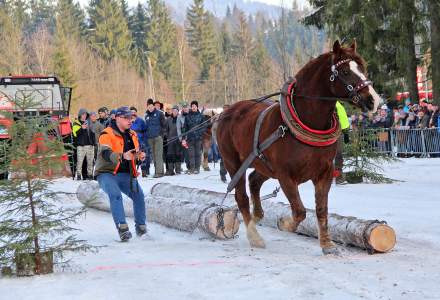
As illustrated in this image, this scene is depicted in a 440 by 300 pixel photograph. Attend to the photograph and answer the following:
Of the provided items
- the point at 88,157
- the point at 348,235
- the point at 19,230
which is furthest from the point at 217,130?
the point at 88,157

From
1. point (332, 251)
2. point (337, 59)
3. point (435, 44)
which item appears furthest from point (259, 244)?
point (435, 44)

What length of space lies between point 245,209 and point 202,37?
255 ft

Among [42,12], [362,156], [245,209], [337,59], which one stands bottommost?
[245,209]

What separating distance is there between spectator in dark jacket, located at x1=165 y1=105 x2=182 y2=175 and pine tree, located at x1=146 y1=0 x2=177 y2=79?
55.8m

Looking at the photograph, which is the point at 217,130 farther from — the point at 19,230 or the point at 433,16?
the point at 433,16

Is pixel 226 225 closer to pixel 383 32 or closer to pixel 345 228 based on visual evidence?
pixel 345 228

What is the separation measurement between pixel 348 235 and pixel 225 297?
250 cm

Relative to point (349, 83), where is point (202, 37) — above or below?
above

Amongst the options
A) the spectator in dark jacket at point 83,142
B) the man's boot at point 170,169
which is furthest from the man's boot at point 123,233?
the man's boot at point 170,169

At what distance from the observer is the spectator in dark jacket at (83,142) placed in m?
18.6

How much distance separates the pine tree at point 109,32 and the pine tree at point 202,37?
11.5 meters

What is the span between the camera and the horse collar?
722 centimetres

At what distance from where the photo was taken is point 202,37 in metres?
85.1

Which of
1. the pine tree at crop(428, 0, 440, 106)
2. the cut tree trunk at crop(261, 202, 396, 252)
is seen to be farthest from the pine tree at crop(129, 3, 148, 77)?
the cut tree trunk at crop(261, 202, 396, 252)
